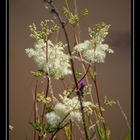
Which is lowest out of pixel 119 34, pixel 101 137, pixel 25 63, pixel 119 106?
pixel 101 137

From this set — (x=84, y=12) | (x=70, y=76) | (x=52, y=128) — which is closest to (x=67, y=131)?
(x=52, y=128)

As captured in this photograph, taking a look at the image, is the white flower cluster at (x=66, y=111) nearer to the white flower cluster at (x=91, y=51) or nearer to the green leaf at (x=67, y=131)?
the green leaf at (x=67, y=131)

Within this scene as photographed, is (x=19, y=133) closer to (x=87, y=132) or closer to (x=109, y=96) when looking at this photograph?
(x=87, y=132)

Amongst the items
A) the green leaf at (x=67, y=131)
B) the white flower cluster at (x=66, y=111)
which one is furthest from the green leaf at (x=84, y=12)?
the green leaf at (x=67, y=131)

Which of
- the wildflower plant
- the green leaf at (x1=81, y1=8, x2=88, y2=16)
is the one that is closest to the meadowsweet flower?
the wildflower plant

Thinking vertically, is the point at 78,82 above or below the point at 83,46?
below

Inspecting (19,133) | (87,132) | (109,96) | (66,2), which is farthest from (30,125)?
(66,2)
